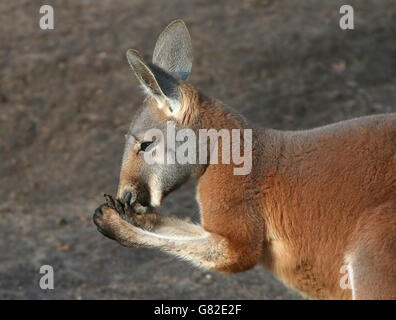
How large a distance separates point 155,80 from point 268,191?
2.64ft

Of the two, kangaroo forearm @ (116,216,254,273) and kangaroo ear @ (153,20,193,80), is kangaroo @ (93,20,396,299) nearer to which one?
kangaroo forearm @ (116,216,254,273)

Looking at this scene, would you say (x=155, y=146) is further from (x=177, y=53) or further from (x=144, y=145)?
(x=177, y=53)

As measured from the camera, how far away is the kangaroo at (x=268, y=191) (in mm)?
3824

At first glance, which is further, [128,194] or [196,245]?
[128,194]

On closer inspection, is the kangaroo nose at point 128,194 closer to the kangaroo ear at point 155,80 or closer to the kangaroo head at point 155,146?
the kangaroo head at point 155,146

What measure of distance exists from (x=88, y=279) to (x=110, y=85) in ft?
9.97

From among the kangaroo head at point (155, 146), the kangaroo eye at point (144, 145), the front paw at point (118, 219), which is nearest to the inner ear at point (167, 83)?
the kangaroo head at point (155, 146)

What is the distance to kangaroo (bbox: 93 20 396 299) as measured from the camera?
3.82 m

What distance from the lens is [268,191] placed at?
3.95 metres

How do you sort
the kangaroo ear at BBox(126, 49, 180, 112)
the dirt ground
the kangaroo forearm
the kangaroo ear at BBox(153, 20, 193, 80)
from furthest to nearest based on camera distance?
the dirt ground
the kangaroo ear at BBox(153, 20, 193, 80)
the kangaroo forearm
the kangaroo ear at BBox(126, 49, 180, 112)

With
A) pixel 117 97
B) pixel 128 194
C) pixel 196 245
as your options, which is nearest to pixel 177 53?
pixel 128 194

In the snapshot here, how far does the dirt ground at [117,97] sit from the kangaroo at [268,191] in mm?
1731

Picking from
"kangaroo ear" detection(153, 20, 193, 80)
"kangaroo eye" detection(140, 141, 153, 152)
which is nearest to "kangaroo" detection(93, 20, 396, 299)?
"kangaroo eye" detection(140, 141, 153, 152)

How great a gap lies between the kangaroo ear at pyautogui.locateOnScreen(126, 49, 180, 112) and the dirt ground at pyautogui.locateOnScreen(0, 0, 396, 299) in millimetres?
2165
